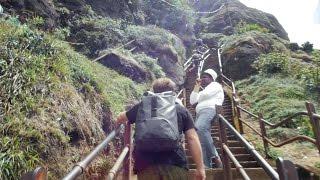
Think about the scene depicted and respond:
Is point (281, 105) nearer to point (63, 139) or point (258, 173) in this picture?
point (258, 173)

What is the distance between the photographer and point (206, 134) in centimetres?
557

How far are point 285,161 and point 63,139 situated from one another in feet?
10.6

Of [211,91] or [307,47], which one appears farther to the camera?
[307,47]

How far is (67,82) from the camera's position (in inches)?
219

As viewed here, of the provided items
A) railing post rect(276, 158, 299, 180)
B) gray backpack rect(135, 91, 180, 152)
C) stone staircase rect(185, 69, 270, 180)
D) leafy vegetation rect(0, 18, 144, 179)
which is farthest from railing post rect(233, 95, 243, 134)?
railing post rect(276, 158, 299, 180)

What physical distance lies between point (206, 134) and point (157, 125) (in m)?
2.76

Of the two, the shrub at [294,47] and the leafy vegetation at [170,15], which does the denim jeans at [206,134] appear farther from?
the shrub at [294,47]

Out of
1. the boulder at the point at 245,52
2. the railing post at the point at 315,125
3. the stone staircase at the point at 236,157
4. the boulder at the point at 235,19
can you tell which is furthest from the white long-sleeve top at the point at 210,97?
the boulder at the point at 235,19

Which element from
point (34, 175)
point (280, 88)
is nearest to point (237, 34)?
point (280, 88)

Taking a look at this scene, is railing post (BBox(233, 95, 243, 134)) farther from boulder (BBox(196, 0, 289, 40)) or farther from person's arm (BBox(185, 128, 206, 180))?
boulder (BBox(196, 0, 289, 40))

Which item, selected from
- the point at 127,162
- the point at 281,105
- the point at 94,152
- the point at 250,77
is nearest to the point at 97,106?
the point at 127,162

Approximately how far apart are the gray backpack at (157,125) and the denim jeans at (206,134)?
2.52 m

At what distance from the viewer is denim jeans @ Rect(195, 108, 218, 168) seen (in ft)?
18.2

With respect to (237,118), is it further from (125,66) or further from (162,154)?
(162,154)
